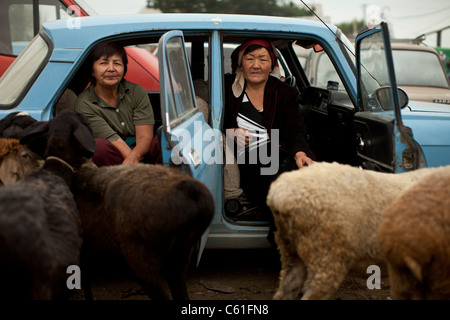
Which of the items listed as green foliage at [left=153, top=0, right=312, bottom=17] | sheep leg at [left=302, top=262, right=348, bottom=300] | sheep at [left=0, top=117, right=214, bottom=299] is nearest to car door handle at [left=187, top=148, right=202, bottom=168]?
sheep at [left=0, top=117, right=214, bottom=299]

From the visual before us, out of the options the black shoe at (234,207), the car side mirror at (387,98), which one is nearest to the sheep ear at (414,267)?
the car side mirror at (387,98)

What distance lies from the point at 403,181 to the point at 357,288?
54.5 inches

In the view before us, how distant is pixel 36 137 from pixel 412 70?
914cm

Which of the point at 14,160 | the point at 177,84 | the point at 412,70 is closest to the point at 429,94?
the point at 412,70

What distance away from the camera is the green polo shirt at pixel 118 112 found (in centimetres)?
411

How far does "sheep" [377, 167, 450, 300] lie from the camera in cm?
231

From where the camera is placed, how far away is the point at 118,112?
14.1ft

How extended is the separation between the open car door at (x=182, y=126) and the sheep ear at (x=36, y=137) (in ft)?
2.69

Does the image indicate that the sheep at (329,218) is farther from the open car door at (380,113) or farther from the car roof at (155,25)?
the car roof at (155,25)

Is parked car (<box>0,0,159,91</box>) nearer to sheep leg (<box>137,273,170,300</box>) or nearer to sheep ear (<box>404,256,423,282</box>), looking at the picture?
sheep leg (<box>137,273,170,300</box>)

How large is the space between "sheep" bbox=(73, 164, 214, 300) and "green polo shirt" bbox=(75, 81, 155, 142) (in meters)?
1.11

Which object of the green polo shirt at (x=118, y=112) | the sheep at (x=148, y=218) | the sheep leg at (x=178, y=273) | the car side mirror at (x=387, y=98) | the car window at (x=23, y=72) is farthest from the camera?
the green polo shirt at (x=118, y=112)

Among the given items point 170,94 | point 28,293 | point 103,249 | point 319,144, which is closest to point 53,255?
point 28,293

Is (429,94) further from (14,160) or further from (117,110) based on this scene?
(14,160)
